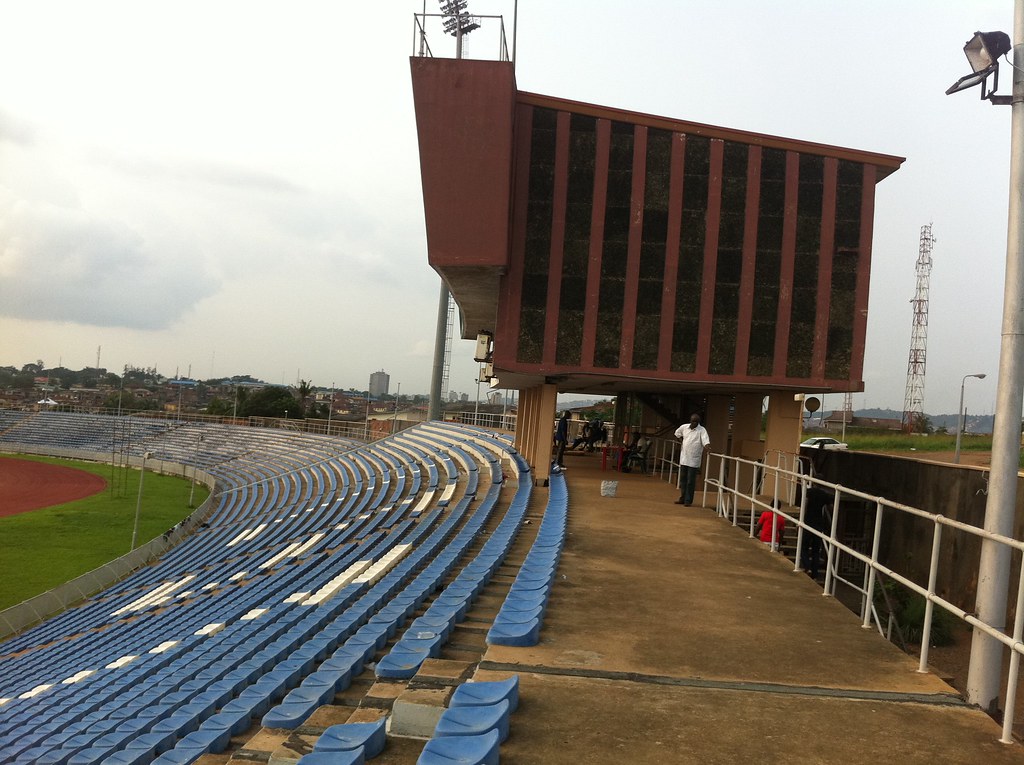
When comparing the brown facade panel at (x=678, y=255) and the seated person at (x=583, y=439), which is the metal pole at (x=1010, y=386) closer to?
the brown facade panel at (x=678, y=255)

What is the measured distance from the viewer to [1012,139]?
16.9 ft

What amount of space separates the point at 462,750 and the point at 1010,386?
4180 mm

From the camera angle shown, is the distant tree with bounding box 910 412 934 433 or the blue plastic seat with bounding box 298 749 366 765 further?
the distant tree with bounding box 910 412 934 433

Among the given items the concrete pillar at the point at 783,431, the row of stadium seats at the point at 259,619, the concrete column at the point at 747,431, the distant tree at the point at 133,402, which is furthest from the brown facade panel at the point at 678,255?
the distant tree at the point at 133,402

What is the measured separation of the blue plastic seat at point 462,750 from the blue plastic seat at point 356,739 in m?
0.45

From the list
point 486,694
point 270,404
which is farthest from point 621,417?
point 270,404

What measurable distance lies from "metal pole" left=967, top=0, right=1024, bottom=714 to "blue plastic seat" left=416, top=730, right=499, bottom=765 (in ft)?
10.8

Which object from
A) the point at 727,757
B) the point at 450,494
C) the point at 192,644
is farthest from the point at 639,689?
the point at 450,494

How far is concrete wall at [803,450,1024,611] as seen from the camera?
1421 cm

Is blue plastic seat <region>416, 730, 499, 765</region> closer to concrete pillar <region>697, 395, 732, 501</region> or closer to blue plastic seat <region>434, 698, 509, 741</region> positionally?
blue plastic seat <region>434, 698, 509, 741</region>

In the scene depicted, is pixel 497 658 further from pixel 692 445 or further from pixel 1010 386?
pixel 692 445

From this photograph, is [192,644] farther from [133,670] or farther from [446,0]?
[446,0]

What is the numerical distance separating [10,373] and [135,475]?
158 m

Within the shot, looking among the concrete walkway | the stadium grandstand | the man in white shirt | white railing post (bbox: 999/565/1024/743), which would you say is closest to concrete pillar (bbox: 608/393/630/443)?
the stadium grandstand
